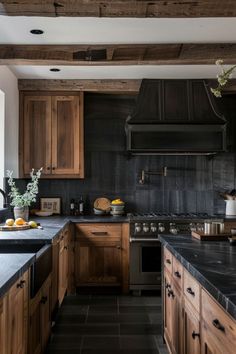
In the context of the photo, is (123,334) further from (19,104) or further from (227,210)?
(19,104)

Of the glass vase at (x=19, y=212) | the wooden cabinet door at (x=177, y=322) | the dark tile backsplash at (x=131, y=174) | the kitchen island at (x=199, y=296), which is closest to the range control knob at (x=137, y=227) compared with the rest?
the dark tile backsplash at (x=131, y=174)

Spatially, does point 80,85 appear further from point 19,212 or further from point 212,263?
point 212,263

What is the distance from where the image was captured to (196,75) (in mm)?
4660

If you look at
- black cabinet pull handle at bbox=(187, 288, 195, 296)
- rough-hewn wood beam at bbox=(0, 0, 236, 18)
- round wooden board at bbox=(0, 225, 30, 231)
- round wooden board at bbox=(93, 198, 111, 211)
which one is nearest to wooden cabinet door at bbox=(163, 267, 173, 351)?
black cabinet pull handle at bbox=(187, 288, 195, 296)

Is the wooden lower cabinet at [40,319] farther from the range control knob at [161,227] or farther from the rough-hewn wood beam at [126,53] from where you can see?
the rough-hewn wood beam at [126,53]

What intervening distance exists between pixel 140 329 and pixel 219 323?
213 centimetres

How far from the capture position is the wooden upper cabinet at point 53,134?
480cm

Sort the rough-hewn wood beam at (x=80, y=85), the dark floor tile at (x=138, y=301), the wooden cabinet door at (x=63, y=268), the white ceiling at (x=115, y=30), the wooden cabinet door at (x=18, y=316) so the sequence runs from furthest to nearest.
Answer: the rough-hewn wood beam at (x=80, y=85) < the dark floor tile at (x=138, y=301) < the wooden cabinet door at (x=63, y=268) < the white ceiling at (x=115, y=30) < the wooden cabinet door at (x=18, y=316)

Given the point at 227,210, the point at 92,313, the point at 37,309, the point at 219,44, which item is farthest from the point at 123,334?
the point at 219,44

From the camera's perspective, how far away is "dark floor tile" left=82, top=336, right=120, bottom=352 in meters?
3.05

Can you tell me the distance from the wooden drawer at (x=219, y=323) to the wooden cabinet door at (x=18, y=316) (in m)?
0.89

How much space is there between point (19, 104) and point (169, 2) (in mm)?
2935

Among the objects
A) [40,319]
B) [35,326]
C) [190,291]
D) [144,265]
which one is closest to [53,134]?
[144,265]

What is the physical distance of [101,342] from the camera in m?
3.14
